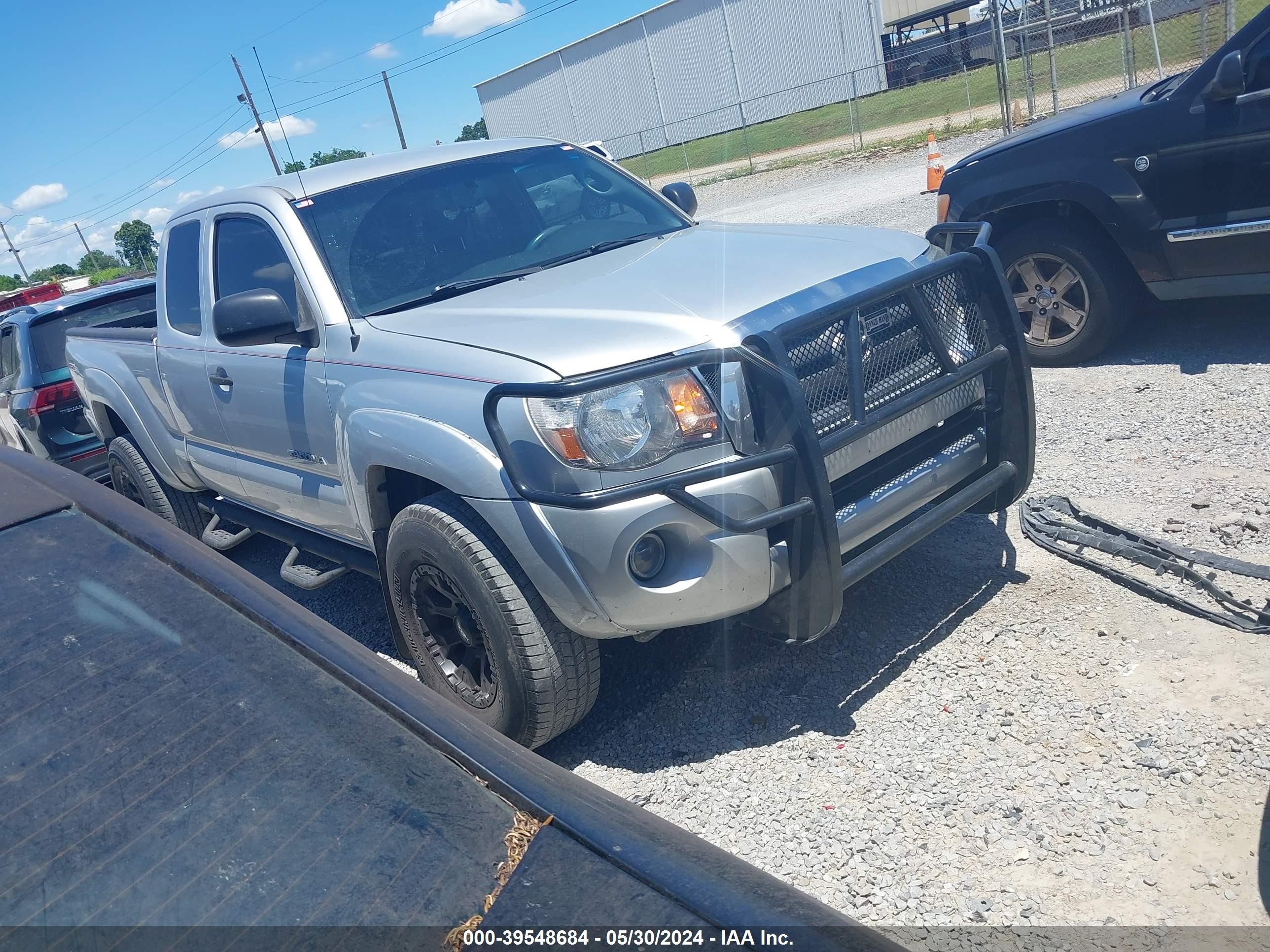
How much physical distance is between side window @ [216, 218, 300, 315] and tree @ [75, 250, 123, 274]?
7002cm

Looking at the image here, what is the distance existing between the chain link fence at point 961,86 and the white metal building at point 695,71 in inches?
9.4

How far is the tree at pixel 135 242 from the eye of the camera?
147 feet

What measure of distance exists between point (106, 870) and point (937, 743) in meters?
2.45

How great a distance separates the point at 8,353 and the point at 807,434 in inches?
327

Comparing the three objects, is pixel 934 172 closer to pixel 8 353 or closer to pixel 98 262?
pixel 8 353

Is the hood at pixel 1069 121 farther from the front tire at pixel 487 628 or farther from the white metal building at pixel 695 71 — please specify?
the white metal building at pixel 695 71

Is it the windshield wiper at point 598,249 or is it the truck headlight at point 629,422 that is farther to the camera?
the windshield wiper at point 598,249

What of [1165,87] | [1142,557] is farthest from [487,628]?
[1165,87]

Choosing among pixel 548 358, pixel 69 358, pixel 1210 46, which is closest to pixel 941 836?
pixel 548 358

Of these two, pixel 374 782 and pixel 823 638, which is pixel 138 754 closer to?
pixel 374 782

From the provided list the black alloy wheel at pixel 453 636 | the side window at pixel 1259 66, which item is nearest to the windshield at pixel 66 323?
the black alloy wheel at pixel 453 636

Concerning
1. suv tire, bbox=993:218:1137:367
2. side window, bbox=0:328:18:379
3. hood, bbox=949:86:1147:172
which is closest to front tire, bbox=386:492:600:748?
suv tire, bbox=993:218:1137:367

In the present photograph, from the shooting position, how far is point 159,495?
19.2ft

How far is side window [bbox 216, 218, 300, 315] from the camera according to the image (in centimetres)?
407
